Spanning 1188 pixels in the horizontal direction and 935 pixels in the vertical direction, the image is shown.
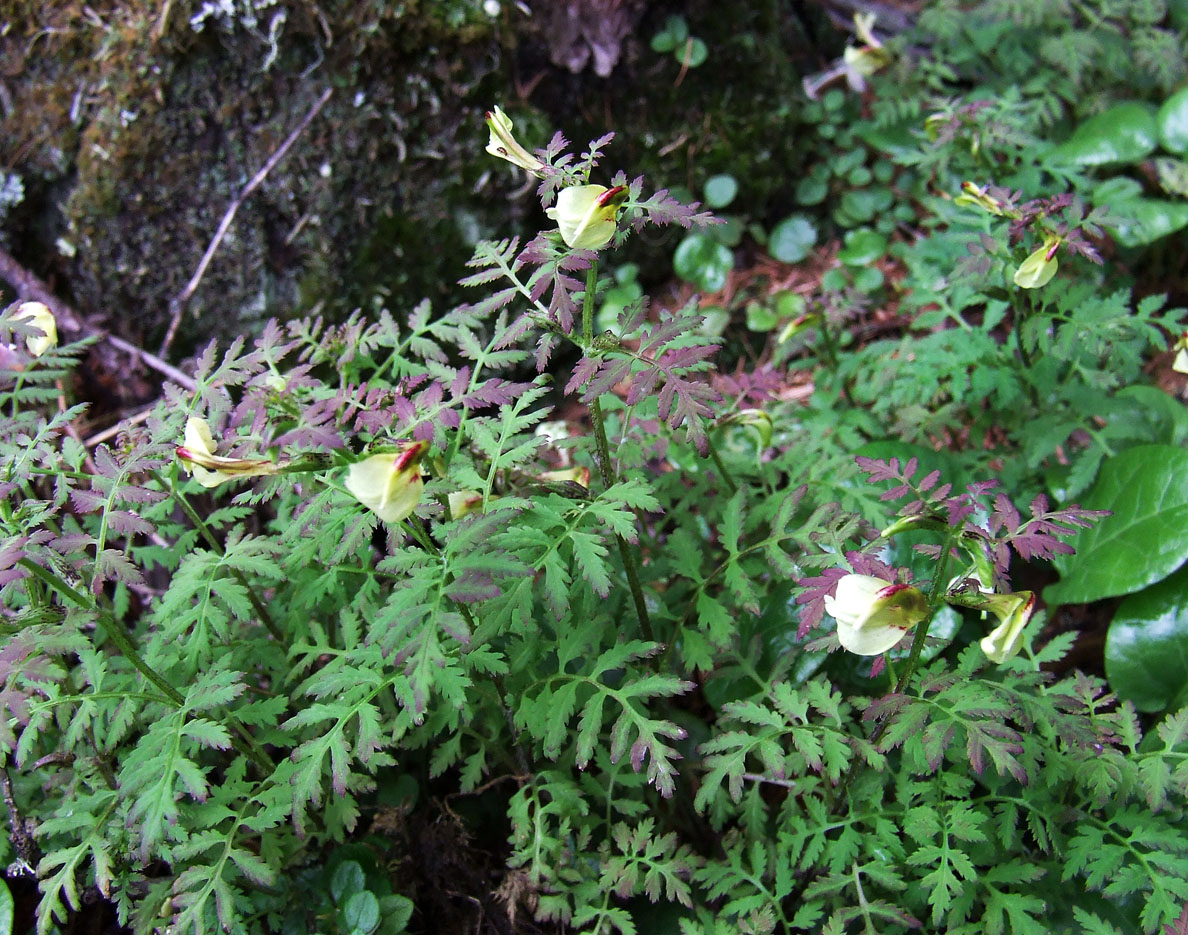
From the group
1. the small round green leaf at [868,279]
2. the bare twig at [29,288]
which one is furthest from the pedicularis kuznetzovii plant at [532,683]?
the small round green leaf at [868,279]

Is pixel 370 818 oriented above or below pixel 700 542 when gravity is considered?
below

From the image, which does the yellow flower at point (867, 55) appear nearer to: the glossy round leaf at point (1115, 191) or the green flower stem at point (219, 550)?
the glossy round leaf at point (1115, 191)

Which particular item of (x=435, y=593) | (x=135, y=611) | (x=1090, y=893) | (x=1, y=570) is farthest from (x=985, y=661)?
(x=135, y=611)

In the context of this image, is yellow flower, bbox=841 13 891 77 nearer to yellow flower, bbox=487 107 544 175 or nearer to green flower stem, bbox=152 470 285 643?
yellow flower, bbox=487 107 544 175

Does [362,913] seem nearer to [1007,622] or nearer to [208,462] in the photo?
[208,462]

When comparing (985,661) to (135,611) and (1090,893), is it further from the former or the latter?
(135,611)

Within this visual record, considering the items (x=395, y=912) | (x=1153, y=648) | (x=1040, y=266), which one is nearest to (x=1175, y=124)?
(x=1040, y=266)
